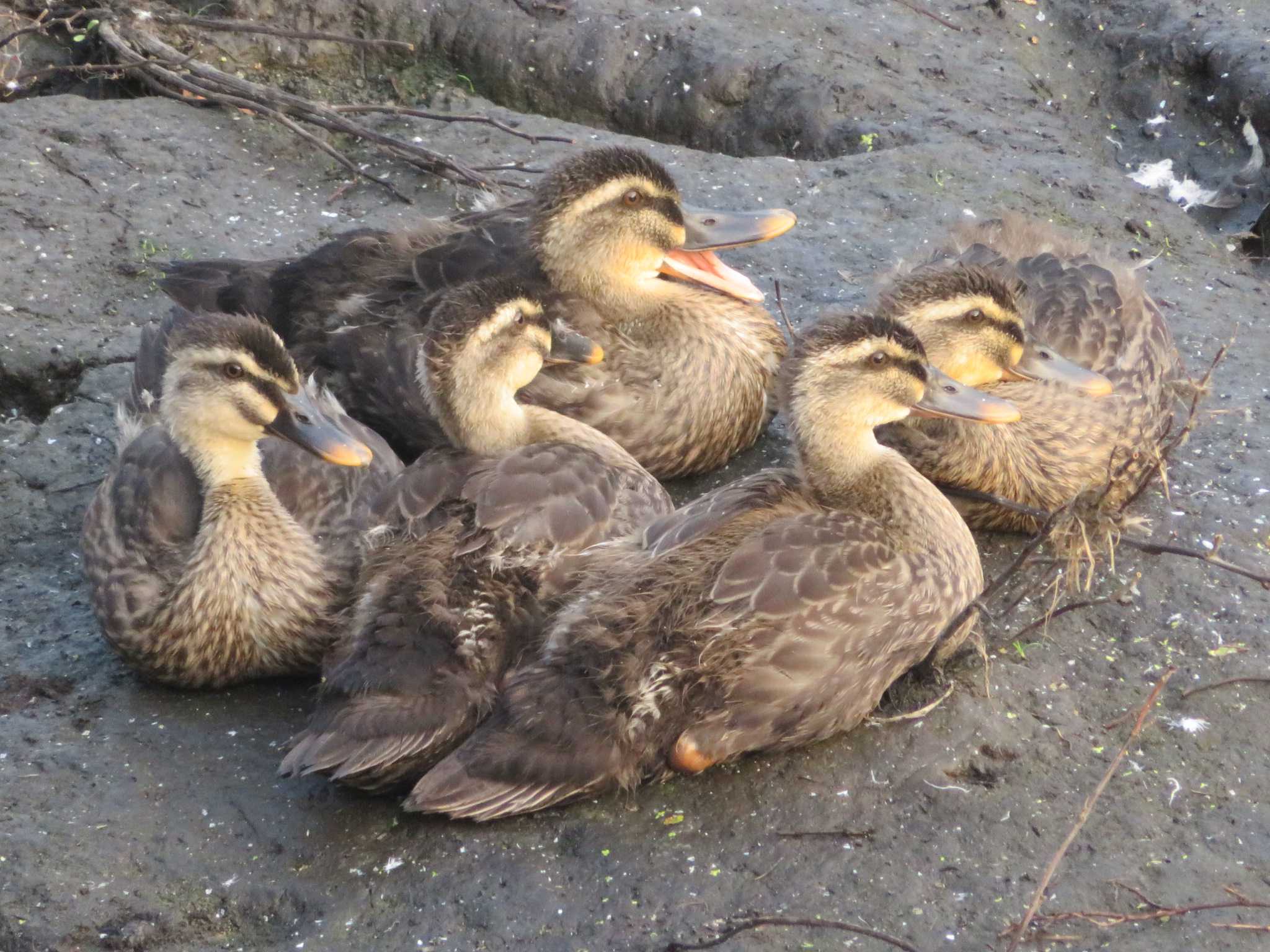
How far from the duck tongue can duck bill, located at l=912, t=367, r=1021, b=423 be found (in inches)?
49.9

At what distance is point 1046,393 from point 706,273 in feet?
4.59

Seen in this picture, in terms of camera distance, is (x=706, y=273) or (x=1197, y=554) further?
(x=706, y=273)

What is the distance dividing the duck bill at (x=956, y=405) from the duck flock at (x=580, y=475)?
0.01 meters

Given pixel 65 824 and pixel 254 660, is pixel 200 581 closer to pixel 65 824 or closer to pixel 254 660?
pixel 254 660

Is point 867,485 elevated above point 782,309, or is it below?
above

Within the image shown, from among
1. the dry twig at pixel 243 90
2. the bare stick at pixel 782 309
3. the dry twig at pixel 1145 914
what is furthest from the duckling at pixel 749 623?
the dry twig at pixel 243 90

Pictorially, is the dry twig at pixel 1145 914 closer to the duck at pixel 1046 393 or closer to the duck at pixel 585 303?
the duck at pixel 1046 393

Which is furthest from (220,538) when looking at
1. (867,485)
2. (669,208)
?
(669,208)

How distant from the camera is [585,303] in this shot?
5566 millimetres

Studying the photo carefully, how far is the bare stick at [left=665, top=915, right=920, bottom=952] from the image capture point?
356 centimetres

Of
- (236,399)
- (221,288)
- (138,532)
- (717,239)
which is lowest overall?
(138,532)

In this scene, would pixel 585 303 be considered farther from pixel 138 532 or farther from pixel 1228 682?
pixel 1228 682

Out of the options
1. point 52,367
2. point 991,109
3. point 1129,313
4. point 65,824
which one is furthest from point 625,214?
point 991,109

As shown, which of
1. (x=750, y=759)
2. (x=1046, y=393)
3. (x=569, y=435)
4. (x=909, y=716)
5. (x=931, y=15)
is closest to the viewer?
(x=750, y=759)
